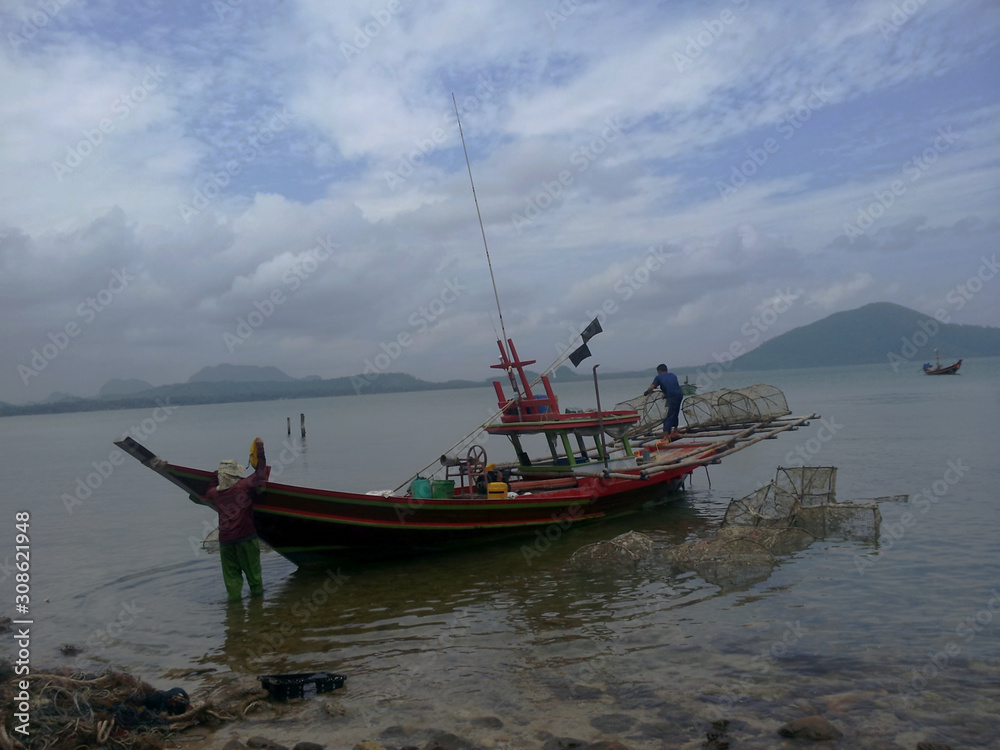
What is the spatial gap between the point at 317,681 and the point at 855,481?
1918 centimetres

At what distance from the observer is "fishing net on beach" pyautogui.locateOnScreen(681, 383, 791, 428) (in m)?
21.5

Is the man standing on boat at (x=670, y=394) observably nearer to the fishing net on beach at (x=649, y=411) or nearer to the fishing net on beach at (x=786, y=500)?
the fishing net on beach at (x=649, y=411)

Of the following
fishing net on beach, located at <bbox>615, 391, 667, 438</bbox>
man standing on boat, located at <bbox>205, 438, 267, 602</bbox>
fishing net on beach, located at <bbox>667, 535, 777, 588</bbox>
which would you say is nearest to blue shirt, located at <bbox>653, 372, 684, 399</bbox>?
fishing net on beach, located at <bbox>615, 391, 667, 438</bbox>

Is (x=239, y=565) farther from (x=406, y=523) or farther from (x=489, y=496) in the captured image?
(x=489, y=496)

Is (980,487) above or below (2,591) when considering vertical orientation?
below

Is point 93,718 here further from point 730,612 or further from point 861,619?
point 861,619

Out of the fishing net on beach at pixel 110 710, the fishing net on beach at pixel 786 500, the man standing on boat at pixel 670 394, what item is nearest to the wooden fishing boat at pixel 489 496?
the man standing on boat at pixel 670 394

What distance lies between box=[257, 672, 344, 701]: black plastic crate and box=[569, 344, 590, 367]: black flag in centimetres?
1017

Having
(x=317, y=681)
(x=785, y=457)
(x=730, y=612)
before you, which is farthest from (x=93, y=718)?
(x=785, y=457)

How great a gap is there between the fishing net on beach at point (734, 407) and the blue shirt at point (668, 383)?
1.95 m

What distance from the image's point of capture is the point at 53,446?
63.6 meters

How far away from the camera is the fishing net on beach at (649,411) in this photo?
22.9 meters

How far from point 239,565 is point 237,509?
1.25 meters

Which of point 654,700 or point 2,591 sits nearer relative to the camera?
point 654,700
